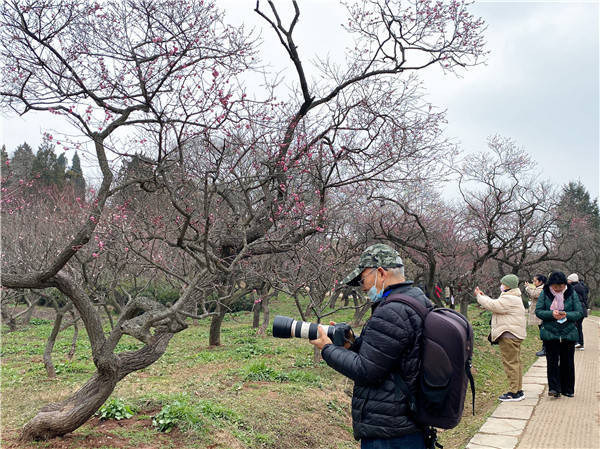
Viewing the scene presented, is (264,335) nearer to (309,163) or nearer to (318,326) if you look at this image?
(309,163)

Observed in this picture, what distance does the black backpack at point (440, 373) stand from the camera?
2297mm

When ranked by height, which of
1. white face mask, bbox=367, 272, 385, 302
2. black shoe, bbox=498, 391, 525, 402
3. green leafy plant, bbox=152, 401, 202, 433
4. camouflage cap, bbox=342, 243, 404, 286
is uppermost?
camouflage cap, bbox=342, 243, 404, 286

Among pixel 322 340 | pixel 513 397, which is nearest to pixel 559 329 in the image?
pixel 513 397

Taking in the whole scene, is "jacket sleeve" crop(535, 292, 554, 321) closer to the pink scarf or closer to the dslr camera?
the pink scarf

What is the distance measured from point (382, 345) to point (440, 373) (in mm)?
310

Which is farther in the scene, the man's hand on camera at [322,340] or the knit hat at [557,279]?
the knit hat at [557,279]

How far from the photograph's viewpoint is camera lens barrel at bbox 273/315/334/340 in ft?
9.03

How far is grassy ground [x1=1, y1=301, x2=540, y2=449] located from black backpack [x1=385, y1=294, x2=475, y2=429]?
2.69 metres

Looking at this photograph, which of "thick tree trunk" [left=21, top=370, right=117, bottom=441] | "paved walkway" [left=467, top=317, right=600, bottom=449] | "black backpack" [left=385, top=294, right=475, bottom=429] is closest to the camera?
"black backpack" [left=385, top=294, right=475, bottom=429]

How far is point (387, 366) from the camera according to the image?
7.85ft

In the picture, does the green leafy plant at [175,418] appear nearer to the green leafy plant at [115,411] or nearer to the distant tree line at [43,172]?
the green leafy plant at [115,411]

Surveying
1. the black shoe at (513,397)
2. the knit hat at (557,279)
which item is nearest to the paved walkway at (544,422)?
the black shoe at (513,397)

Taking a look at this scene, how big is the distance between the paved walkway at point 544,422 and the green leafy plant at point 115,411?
353 centimetres

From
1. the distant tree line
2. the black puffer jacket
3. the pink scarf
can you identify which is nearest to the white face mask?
the black puffer jacket
